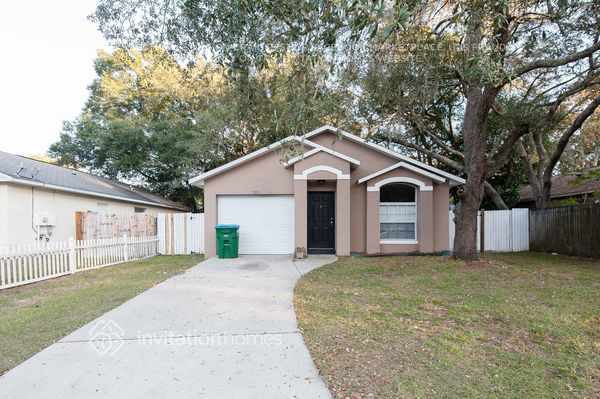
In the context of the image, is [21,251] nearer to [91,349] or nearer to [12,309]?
[12,309]

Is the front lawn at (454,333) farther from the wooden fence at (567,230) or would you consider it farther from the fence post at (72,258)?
the fence post at (72,258)

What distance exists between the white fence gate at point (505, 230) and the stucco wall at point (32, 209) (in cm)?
1418

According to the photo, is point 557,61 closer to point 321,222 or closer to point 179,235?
point 321,222

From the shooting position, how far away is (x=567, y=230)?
11.2 metres

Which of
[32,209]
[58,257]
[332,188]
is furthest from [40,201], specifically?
[332,188]

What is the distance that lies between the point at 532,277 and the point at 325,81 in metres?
6.40

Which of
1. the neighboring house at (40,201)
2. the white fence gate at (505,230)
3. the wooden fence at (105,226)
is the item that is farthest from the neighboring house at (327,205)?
the neighboring house at (40,201)

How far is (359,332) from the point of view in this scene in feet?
13.5

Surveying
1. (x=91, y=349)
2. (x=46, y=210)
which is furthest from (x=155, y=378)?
(x=46, y=210)

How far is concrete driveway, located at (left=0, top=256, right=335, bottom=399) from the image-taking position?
2.88 m

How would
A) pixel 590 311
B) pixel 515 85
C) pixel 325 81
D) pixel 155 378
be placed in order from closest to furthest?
pixel 155 378, pixel 590 311, pixel 325 81, pixel 515 85

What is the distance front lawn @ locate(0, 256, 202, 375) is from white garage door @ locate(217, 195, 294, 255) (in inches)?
106

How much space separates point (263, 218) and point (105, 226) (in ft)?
20.2

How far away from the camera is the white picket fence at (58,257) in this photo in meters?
7.04
